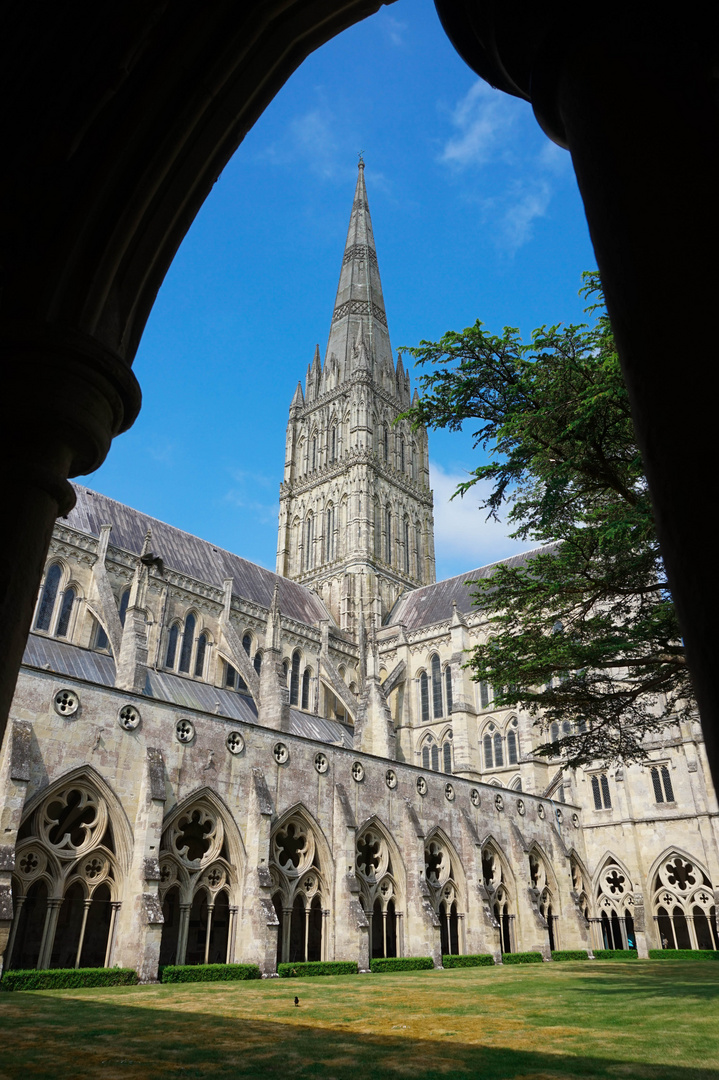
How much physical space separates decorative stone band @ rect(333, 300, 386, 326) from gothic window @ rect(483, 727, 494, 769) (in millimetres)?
35230

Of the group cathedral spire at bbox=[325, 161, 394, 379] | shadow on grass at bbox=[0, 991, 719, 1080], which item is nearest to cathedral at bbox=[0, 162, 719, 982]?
shadow on grass at bbox=[0, 991, 719, 1080]

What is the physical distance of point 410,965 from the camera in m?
18.8

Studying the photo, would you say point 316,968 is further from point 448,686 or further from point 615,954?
point 448,686

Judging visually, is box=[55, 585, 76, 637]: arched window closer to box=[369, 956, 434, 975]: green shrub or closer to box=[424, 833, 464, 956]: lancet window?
box=[424, 833, 464, 956]: lancet window

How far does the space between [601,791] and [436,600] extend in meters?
15.2

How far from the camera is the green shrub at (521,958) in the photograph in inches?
870

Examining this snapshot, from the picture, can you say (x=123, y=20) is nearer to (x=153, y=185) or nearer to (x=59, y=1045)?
(x=153, y=185)

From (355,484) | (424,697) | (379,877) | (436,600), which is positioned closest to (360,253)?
(355,484)

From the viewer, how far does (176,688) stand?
2597 cm

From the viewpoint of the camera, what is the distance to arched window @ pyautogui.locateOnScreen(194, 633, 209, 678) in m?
29.0

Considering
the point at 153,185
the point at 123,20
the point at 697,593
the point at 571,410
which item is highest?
the point at 571,410

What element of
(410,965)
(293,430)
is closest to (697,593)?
(410,965)

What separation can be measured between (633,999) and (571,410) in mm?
9279

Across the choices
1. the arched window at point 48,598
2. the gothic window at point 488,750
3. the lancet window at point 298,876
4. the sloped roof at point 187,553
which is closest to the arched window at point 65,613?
the arched window at point 48,598
